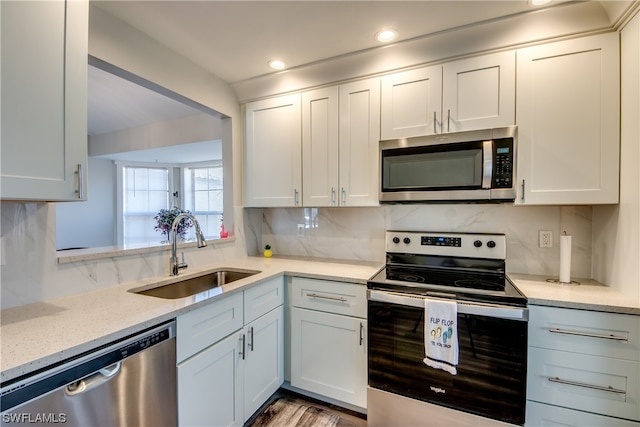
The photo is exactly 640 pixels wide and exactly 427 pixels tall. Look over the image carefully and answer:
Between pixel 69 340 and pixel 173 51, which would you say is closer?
pixel 69 340

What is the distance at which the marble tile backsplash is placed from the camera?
1.82 meters

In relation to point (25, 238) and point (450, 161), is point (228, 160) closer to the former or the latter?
point (25, 238)

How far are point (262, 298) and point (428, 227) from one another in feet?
4.23

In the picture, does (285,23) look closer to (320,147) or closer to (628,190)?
(320,147)

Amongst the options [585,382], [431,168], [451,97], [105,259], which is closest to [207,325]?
[105,259]

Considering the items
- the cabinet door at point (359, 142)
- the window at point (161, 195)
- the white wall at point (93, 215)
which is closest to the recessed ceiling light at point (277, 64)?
the cabinet door at point (359, 142)

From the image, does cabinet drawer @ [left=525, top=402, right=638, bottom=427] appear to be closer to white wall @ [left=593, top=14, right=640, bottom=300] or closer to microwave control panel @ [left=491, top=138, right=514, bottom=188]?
white wall @ [left=593, top=14, right=640, bottom=300]

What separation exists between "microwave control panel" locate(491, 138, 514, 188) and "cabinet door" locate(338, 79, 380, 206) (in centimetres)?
71

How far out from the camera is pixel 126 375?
3.44ft

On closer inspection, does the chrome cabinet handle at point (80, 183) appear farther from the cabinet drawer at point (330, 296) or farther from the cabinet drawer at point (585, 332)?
the cabinet drawer at point (585, 332)

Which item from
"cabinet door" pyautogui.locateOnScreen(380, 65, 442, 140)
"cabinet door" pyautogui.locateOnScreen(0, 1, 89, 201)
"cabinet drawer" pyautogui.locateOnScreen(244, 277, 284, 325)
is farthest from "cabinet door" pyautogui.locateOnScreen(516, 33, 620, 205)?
"cabinet door" pyautogui.locateOnScreen(0, 1, 89, 201)

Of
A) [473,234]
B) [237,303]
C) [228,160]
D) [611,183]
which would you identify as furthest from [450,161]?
[228,160]

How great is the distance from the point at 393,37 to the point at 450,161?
86 cm

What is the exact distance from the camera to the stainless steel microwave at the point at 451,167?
1665 mm
